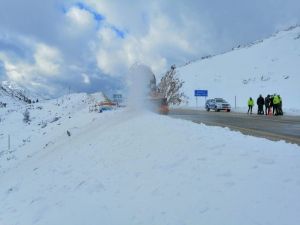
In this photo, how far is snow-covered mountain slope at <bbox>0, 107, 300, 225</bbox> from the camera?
24.6ft

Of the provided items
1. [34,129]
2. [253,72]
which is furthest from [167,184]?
[253,72]

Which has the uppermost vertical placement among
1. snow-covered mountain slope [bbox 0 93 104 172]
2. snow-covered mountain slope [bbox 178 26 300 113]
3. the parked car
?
snow-covered mountain slope [bbox 178 26 300 113]

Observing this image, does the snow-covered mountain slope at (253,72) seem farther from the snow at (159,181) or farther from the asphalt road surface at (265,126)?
the snow at (159,181)

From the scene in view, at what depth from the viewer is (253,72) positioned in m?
69.0

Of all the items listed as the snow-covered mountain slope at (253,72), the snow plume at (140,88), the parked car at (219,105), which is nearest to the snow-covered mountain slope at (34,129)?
the snow plume at (140,88)

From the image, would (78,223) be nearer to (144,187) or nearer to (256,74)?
(144,187)

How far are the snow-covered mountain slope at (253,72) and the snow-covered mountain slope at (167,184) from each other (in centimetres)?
4187

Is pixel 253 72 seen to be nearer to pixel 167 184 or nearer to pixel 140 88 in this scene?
pixel 140 88

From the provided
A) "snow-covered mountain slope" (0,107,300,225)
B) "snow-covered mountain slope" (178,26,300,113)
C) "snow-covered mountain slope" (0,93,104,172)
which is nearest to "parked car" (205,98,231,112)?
"snow-covered mountain slope" (178,26,300,113)

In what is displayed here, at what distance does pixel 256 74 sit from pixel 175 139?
190 ft

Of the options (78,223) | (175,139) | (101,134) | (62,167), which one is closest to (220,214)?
(78,223)

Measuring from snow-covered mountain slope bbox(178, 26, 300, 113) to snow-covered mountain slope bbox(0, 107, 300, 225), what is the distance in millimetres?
41869

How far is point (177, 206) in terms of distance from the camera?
8.04m

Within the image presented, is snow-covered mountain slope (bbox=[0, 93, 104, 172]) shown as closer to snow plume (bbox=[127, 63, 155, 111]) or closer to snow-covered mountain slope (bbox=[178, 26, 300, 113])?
snow plume (bbox=[127, 63, 155, 111])
